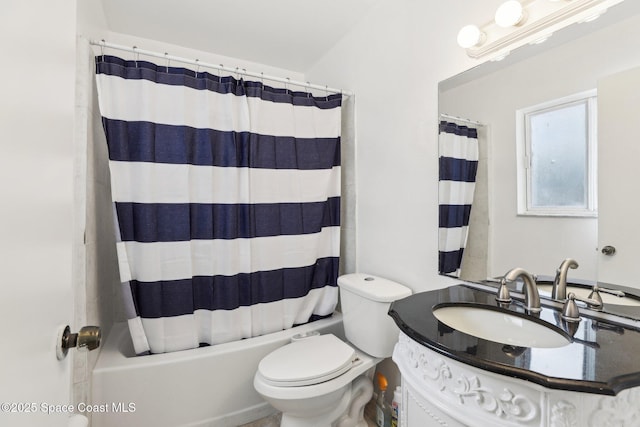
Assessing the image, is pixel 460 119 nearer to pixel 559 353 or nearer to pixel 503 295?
pixel 503 295

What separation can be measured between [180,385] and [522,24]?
7.11 feet

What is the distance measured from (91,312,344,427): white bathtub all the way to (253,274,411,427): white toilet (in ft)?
0.87

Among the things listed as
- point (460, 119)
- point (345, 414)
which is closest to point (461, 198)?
point (460, 119)

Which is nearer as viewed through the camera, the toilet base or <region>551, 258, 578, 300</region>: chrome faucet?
<region>551, 258, 578, 300</region>: chrome faucet

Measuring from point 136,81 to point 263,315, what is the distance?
4.84 ft

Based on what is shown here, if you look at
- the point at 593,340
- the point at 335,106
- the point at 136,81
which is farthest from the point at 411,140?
the point at 136,81

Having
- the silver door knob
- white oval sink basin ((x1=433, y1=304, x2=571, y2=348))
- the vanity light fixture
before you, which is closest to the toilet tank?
white oval sink basin ((x1=433, y1=304, x2=571, y2=348))

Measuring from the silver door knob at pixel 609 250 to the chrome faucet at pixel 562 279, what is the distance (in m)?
0.08

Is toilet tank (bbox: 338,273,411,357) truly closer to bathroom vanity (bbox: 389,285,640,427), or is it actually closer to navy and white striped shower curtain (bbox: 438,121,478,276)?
navy and white striped shower curtain (bbox: 438,121,478,276)

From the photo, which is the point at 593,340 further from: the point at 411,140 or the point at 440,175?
the point at 411,140

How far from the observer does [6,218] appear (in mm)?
347

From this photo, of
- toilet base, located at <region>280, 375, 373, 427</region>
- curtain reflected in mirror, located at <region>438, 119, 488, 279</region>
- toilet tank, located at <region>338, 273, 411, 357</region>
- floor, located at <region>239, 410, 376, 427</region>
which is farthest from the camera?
floor, located at <region>239, 410, 376, 427</region>

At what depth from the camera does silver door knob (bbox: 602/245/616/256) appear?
901 mm

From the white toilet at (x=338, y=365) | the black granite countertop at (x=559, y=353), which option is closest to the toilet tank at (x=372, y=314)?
the white toilet at (x=338, y=365)
